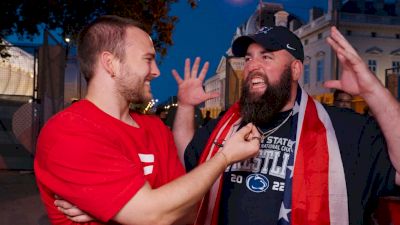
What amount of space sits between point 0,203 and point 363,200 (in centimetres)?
651

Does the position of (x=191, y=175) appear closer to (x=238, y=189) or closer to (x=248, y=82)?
(x=238, y=189)

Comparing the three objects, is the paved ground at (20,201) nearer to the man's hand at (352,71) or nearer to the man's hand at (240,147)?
the man's hand at (240,147)

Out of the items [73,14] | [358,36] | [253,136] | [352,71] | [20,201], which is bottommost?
[20,201]

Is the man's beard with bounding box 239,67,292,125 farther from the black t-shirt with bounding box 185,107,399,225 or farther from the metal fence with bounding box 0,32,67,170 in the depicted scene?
the metal fence with bounding box 0,32,67,170

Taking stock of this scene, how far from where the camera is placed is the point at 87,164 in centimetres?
193

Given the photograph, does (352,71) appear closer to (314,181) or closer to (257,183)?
(314,181)

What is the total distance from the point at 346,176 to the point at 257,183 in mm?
504

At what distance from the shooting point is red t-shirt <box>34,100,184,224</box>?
1.91 metres

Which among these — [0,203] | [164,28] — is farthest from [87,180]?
[164,28]

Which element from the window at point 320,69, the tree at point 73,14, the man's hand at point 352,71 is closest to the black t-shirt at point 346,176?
the man's hand at point 352,71

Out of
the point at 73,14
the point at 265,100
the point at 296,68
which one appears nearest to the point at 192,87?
the point at 265,100

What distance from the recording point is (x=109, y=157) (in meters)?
1.97

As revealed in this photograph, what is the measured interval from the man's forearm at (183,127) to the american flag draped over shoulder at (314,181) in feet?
1.58

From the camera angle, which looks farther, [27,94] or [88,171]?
[27,94]
